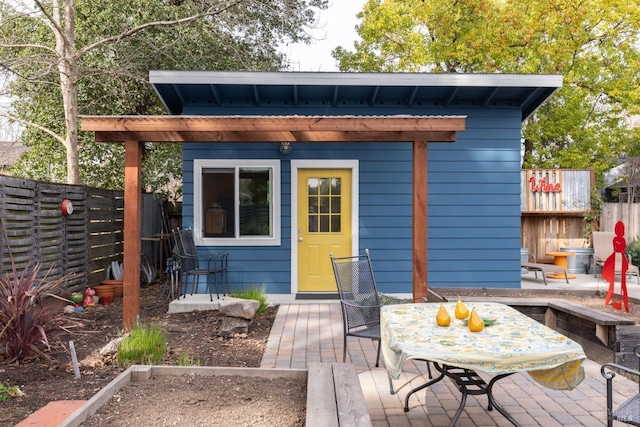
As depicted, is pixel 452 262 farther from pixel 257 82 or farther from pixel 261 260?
pixel 257 82

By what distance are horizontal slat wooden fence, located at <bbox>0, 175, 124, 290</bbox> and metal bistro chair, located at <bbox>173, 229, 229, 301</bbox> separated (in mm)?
1284

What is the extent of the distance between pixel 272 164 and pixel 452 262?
2.93m

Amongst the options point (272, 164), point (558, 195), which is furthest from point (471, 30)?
point (272, 164)

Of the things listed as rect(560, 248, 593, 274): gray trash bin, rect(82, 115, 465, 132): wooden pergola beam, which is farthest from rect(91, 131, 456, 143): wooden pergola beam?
rect(560, 248, 593, 274): gray trash bin

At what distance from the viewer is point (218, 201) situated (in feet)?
24.0

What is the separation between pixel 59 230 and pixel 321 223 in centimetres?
352

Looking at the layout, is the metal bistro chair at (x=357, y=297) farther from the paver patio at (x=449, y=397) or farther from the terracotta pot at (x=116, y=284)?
the terracotta pot at (x=116, y=284)

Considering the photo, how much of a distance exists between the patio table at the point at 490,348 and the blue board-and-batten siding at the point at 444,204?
436cm

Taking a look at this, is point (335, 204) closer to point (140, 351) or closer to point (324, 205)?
point (324, 205)

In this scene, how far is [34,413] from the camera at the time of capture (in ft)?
9.15

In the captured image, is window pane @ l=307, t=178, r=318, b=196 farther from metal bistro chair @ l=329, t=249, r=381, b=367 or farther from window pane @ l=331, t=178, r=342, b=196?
→ metal bistro chair @ l=329, t=249, r=381, b=367

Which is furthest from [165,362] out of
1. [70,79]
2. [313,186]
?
[70,79]

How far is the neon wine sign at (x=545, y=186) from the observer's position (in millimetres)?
10844

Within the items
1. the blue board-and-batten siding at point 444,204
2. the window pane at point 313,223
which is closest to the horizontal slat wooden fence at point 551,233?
the blue board-and-batten siding at point 444,204
